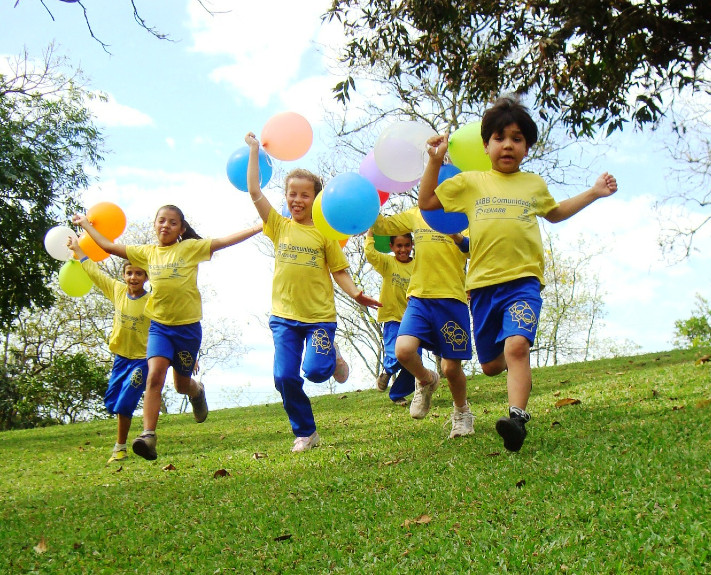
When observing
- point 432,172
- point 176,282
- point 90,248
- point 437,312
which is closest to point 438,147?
point 432,172

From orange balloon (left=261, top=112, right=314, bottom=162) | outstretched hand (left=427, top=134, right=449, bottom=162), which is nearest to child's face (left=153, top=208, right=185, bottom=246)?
orange balloon (left=261, top=112, right=314, bottom=162)

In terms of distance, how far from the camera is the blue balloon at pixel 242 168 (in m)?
6.23

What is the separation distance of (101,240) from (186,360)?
158 cm

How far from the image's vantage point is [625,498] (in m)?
3.09

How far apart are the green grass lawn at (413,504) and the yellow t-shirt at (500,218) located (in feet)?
3.87

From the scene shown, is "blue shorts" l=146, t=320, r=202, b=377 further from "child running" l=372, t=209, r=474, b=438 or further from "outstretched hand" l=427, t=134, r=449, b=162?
"outstretched hand" l=427, t=134, r=449, b=162

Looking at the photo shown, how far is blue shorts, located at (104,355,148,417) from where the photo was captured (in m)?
7.14

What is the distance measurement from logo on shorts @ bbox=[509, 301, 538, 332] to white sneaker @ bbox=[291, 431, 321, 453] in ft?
8.47

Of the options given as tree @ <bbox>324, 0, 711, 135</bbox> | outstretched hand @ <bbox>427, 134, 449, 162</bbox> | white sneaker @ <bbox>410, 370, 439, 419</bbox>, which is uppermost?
tree @ <bbox>324, 0, 711, 135</bbox>

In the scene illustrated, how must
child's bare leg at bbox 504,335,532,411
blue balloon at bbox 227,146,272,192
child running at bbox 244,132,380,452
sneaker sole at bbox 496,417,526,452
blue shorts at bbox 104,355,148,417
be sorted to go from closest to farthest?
sneaker sole at bbox 496,417,526,452 < child's bare leg at bbox 504,335,532,411 < child running at bbox 244,132,380,452 < blue balloon at bbox 227,146,272,192 < blue shorts at bbox 104,355,148,417

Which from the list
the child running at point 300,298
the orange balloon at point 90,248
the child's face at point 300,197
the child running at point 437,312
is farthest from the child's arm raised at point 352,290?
the orange balloon at point 90,248

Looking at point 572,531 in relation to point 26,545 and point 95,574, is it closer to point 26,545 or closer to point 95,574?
point 95,574

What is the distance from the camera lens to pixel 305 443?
6.02 meters

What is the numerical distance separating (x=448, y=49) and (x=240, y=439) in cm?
573
